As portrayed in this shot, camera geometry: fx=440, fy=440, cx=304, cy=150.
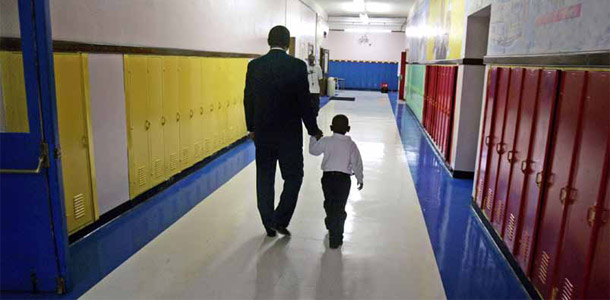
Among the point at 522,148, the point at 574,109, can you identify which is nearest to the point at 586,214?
the point at 574,109

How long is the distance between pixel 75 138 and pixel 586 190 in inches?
134

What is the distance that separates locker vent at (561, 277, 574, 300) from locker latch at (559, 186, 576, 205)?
0.41 meters

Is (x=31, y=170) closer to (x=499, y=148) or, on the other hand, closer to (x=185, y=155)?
(x=185, y=155)

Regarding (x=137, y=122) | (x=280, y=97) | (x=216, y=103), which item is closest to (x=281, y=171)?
(x=280, y=97)

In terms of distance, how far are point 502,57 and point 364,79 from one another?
20.2 m

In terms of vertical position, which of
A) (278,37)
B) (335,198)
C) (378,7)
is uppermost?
(378,7)

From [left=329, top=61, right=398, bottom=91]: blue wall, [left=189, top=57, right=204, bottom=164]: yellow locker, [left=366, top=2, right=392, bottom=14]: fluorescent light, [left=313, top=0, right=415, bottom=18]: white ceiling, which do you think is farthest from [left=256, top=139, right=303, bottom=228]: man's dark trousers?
[left=329, top=61, right=398, bottom=91]: blue wall

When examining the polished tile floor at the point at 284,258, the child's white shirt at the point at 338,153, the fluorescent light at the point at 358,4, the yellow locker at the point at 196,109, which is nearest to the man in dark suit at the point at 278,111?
the child's white shirt at the point at 338,153

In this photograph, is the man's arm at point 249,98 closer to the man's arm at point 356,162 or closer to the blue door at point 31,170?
the man's arm at point 356,162

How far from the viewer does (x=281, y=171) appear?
345 centimetres

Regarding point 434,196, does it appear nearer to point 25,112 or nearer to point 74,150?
point 74,150

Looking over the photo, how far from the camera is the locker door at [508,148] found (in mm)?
3346

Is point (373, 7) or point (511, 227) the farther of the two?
point (373, 7)

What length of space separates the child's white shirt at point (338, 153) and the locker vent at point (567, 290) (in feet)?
4.84
